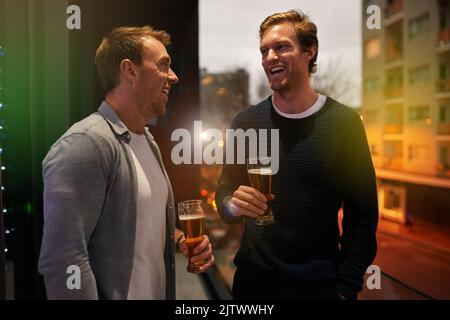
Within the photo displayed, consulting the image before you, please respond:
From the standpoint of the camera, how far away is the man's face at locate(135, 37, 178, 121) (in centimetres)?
163

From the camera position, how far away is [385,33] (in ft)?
65.0

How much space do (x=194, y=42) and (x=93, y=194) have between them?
5.45 feet

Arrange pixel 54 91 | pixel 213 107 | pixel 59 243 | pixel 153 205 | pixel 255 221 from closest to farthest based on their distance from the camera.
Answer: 1. pixel 59 243
2. pixel 153 205
3. pixel 255 221
4. pixel 54 91
5. pixel 213 107

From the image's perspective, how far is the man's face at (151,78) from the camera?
1628 mm

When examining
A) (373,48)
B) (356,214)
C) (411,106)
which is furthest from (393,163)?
(356,214)

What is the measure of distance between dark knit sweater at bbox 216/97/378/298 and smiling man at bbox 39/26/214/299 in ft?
1.20

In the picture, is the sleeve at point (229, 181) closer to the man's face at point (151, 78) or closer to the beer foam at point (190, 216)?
the beer foam at point (190, 216)

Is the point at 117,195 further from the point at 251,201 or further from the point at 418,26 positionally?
the point at 418,26

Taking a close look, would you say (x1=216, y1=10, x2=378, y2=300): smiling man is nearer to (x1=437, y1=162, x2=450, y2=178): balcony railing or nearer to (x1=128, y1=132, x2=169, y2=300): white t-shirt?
(x1=128, y1=132, x2=169, y2=300): white t-shirt

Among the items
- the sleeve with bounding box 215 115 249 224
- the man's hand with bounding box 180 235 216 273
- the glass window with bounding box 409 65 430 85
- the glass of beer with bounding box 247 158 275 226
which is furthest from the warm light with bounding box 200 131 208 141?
the glass window with bounding box 409 65 430 85

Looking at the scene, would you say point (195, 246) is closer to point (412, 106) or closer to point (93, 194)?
point (93, 194)

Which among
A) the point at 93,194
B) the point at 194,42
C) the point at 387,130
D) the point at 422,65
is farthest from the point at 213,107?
the point at 93,194

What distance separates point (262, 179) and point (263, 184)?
24 millimetres

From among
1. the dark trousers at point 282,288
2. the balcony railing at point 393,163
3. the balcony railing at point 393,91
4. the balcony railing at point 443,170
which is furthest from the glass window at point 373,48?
the dark trousers at point 282,288
